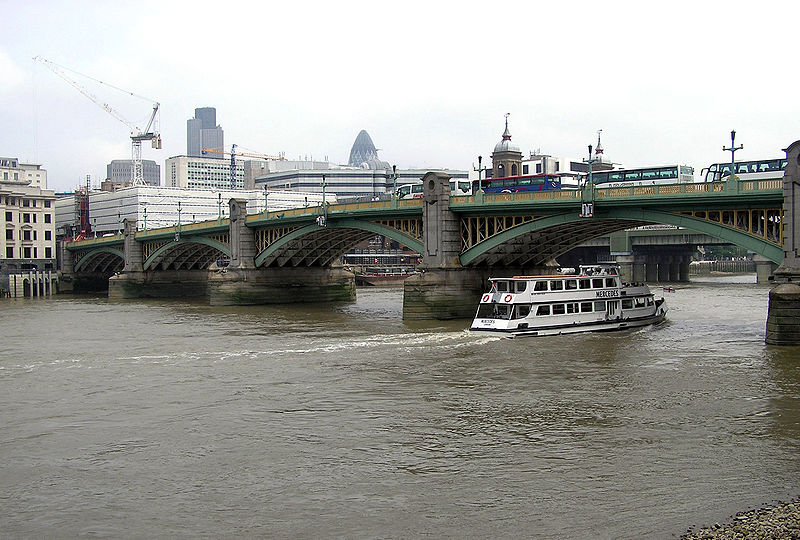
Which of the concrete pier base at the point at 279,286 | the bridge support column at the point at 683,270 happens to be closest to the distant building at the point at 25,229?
the concrete pier base at the point at 279,286

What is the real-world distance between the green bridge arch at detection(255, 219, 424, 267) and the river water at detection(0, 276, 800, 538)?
17.6 meters

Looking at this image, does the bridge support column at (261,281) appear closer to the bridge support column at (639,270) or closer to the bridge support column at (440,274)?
the bridge support column at (440,274)

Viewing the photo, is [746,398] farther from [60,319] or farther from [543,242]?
[60,319]

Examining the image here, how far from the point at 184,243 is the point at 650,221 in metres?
55.6

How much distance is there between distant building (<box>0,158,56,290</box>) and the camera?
107125 millimetres

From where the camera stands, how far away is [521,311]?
143 feet

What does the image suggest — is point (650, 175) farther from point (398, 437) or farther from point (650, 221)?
Answer: point (398, 437)

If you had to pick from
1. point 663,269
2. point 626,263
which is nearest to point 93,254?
point 626,263

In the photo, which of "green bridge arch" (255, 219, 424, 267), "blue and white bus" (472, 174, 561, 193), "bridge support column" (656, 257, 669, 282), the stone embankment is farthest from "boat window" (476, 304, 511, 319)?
"bridge support column" (656, 257, 669, 282)

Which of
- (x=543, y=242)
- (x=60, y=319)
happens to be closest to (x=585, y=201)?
(x=543, y=242)

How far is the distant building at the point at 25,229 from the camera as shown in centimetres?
10712

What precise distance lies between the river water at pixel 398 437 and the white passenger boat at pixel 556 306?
1191 mm

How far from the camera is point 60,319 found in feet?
205

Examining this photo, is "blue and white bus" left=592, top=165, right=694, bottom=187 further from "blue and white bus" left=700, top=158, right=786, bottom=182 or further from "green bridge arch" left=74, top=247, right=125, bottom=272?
"green bridge arch" left=74, top=247, right=125, bottom=272
